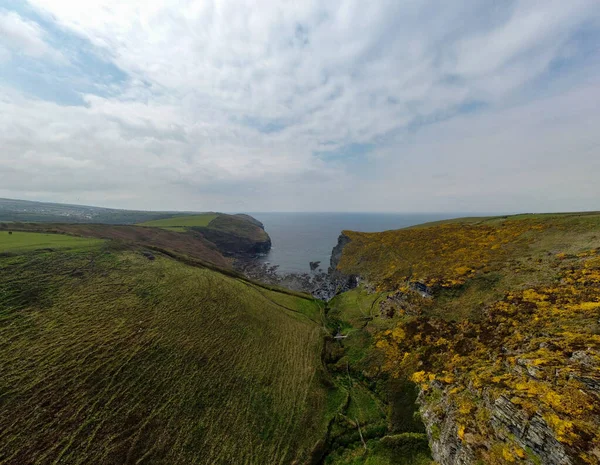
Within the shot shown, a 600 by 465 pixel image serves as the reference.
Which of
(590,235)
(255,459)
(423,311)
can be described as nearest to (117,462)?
(255,459)

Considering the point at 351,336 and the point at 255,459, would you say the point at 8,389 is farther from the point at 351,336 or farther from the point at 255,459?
the point at 351,336

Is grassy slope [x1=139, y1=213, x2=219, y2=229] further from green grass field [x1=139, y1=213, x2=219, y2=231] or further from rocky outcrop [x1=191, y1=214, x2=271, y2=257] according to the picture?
rocky outcrop [x1=191, y1=214, x2=271, y2=257]

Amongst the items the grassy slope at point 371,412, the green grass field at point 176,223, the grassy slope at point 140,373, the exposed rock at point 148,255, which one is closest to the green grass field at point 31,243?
the grassy slope at point 140,373

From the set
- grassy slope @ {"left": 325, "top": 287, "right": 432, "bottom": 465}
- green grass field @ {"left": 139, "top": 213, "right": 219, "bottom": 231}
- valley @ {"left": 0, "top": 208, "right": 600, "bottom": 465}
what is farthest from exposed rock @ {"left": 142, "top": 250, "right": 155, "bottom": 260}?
green grass field @ {"left": 139, "top": 213, "right": 219, "bottom": 231}


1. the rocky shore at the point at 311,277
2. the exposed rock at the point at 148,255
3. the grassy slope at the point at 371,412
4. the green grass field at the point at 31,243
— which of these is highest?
the green grass field at the point at 31,243

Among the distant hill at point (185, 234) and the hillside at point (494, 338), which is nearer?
the hillside at point (494, 338)

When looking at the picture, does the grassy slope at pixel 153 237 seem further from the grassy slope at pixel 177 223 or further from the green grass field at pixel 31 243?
the grassy slope at pixel 177 223
